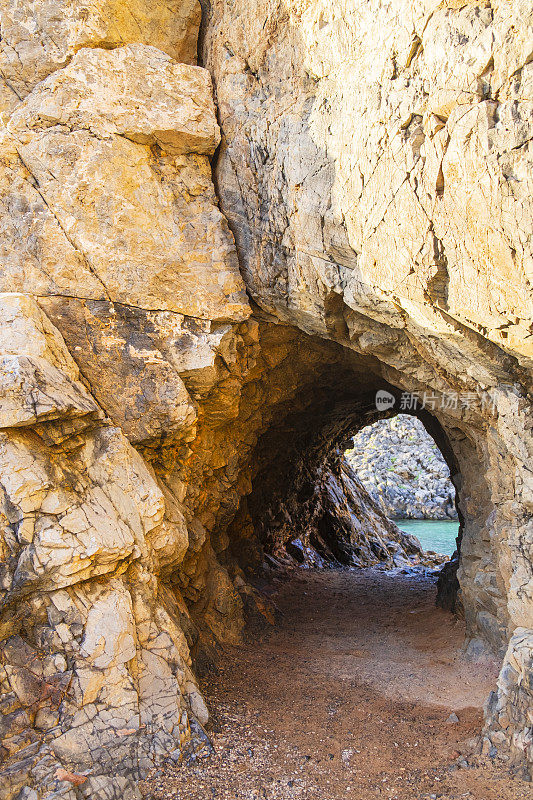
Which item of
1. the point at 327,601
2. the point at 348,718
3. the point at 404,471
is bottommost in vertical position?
the point at 327,601

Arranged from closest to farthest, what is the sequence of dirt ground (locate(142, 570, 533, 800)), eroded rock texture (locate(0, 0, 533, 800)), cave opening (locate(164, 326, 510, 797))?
eroded rock texture (locate(0, 0, 533, 800)), dirt ground (locate(142, 570, 533, 800)), cave opening (locate(164, 326, 510, 797))

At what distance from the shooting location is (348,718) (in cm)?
528

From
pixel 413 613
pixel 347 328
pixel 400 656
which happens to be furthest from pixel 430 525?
pixel 347 328

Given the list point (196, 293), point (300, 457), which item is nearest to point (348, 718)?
point (196, 293)

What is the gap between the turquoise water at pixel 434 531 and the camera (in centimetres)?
1940

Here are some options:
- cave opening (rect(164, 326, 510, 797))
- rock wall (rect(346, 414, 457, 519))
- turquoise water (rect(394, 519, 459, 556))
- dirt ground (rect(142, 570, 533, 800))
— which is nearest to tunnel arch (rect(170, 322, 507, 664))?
cave opening (rect(164, 326, 510, 797))

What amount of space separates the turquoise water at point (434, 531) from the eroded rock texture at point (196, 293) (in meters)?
13.0

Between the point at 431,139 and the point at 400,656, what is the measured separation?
5757 mm

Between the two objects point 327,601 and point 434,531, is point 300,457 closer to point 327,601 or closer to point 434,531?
point 327,601

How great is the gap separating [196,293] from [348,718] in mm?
4345

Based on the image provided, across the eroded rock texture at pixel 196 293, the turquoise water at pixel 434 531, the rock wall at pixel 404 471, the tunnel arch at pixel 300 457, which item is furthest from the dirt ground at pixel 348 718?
the rock wall at pixel 404 471

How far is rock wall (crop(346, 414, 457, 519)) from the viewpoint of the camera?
24.8 m

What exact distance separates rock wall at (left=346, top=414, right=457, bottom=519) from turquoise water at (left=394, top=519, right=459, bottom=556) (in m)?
0.29

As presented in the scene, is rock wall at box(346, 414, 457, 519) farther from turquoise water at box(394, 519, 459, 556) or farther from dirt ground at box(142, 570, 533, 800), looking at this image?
dirt ground at box(142, 570, 533, 800)
